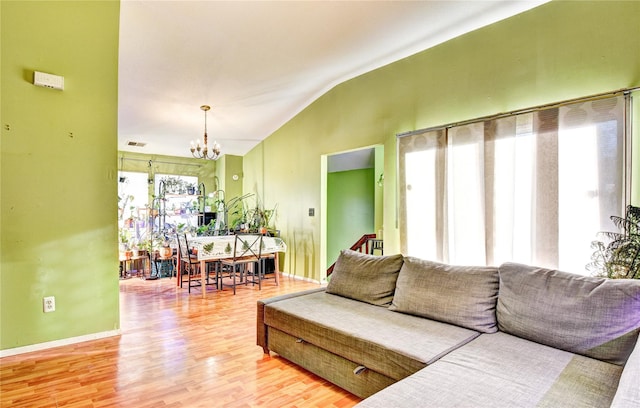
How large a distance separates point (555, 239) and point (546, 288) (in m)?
1.04

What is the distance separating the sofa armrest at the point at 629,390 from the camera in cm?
94

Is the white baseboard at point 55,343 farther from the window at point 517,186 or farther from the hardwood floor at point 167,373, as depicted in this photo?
the window at point 517,186

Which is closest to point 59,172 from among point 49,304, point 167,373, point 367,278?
point 49,304

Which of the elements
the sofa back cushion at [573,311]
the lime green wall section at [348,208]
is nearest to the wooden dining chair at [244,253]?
the lime green wall section at [348,208]

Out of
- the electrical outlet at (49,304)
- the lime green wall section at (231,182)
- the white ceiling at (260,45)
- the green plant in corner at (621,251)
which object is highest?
the white ceiling at (260,45)

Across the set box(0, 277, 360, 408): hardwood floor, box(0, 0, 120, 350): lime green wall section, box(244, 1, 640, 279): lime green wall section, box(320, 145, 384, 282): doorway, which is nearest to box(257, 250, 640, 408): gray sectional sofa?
box(0, 277, 360, 408): hardwood floor

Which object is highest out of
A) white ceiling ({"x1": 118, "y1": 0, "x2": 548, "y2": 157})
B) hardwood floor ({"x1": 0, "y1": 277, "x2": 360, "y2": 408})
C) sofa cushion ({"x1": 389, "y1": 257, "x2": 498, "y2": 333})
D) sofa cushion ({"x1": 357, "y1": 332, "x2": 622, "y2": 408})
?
white ceiling ({"x1": 118, "y1": 0, "x2": 548, "y2": 157})

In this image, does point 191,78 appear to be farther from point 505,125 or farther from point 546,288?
point 546,288

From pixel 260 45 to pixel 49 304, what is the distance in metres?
3.17

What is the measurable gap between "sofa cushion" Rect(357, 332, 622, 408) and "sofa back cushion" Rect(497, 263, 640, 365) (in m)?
0.07

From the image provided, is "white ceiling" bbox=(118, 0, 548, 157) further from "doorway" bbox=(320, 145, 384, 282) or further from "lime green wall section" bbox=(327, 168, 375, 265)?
"lime green wall section" bbox=(327, 168, 375, 265)

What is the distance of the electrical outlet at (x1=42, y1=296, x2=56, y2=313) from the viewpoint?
2.88m

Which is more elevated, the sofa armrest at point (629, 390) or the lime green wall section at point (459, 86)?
the lime green wall section at point (459, 86)

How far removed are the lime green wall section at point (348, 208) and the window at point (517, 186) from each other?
271cm
